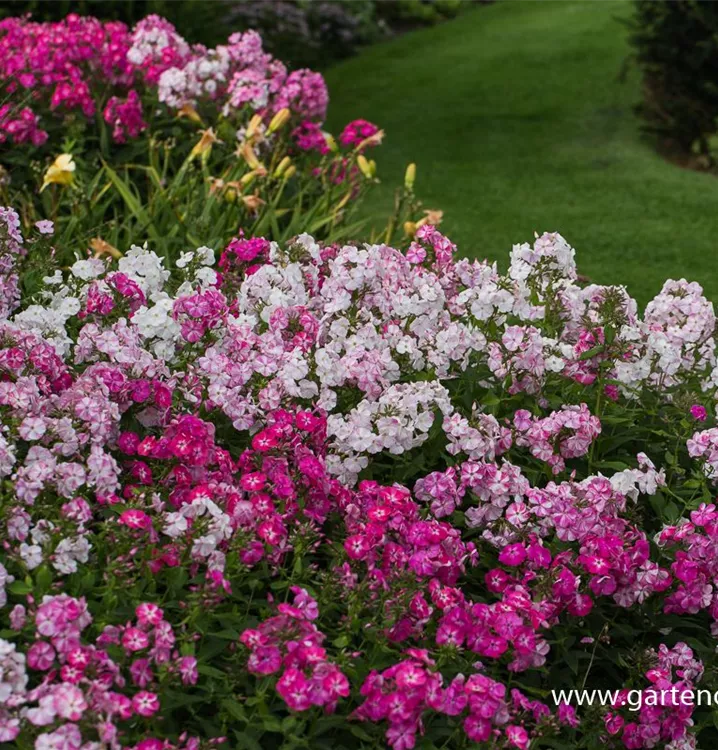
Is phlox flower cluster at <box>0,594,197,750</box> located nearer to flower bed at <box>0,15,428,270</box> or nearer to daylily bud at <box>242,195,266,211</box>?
daylily bud at <box>242,195,266,211</box>

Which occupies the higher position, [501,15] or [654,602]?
[654,602]

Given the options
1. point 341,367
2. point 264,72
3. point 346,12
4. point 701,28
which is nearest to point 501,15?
point 346,12

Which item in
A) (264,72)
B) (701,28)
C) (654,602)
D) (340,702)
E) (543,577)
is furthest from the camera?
(701,28)

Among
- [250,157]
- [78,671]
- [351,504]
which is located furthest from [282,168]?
[78,671]

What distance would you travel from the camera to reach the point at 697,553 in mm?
2857

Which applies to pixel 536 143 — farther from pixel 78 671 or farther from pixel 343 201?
pixel 78 671

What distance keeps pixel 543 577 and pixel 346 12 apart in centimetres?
1170

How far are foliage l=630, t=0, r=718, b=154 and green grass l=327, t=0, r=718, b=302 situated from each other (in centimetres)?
28

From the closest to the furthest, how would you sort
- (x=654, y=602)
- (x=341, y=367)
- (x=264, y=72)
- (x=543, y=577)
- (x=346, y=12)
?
(x=543, y=577)
(x=654, y=602)
(x=341, y=367)
(x=264, y=72)
(x=346, y=12)

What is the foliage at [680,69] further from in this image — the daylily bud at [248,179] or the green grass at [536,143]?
the daylily bud at [248,179]

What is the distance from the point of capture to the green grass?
7363 mm

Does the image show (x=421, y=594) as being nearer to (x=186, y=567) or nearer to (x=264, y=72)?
(x=186, y=567)

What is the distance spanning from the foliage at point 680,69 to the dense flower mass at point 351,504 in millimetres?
5581

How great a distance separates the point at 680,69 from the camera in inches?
352
